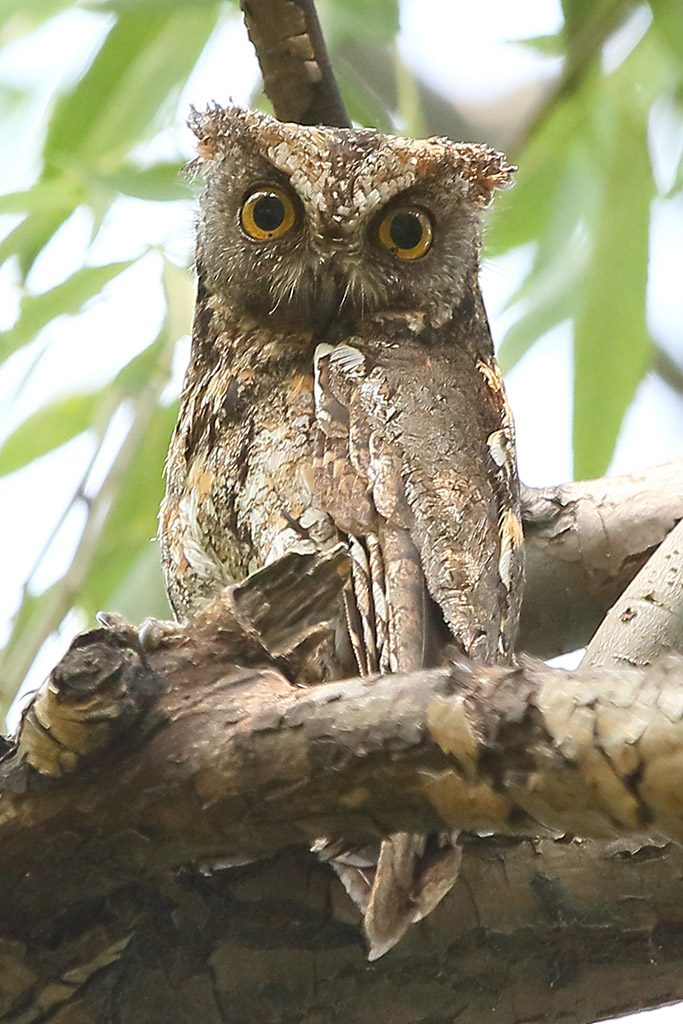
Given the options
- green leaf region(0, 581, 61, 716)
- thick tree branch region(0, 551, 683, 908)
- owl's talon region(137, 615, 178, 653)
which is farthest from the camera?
green leaf region(0, 581, 61, 716)

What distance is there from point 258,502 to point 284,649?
70 centimetres

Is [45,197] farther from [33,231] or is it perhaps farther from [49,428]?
[49,428]

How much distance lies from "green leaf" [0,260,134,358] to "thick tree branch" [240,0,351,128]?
539 mm

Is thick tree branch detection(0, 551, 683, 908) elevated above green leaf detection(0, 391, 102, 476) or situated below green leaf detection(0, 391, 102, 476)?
below

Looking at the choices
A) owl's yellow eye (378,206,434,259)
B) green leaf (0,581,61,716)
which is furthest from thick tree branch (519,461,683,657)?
green leaf (0,581,61,716)

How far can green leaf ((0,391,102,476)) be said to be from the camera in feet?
9.37

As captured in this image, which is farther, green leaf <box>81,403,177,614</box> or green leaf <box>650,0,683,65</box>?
green leaf <box>81,403,177,614</box>

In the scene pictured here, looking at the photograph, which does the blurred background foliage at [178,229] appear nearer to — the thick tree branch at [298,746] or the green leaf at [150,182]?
the green leaf at [150,182]

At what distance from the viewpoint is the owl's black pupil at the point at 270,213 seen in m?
2.24

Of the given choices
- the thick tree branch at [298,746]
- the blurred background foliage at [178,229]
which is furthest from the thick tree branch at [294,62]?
the thick tree branch at [298,746]

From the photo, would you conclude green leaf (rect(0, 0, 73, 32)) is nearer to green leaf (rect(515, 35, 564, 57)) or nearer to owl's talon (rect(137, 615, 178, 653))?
green leaf (rect(515, 35, 564, 57))

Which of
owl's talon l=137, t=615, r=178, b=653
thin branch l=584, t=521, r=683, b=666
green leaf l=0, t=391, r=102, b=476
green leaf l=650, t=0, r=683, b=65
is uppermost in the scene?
green leaf l=650, t=0, r=683, b=65

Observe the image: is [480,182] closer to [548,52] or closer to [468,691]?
[548,52]

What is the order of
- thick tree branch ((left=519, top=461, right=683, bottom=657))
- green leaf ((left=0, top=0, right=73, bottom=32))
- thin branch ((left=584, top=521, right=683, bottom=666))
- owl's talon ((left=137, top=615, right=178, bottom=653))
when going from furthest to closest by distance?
green leaf ((left=0, top=0, right=73, bottom=32)) → thick tree branch ((left=519, top=461, right=683, bottom=657)) → thin branch ((left=584, top=521, right=683, bottom=666)) → owl's talon ((left=137, top=615, right=178, bottom=653))
